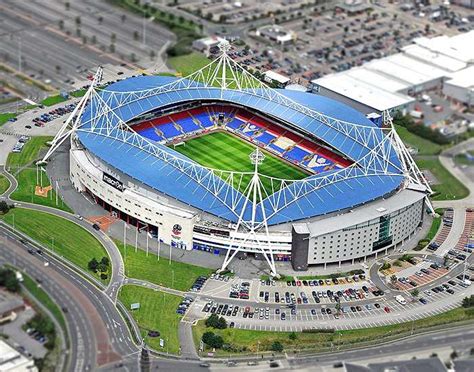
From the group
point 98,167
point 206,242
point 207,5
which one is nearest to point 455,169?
point 206,242

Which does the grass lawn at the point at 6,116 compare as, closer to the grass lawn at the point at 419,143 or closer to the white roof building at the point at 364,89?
the white roof building at the point at 364,89

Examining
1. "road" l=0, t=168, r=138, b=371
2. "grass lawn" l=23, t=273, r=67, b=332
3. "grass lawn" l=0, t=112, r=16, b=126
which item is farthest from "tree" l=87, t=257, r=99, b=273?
"grass lawn" l=0, t=112, r=16, b=126

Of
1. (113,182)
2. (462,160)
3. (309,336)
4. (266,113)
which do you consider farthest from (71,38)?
(309,336)

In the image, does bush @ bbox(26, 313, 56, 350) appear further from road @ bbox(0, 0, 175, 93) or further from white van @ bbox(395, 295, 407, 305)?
road @ bbox(0, 0, 175, 93)

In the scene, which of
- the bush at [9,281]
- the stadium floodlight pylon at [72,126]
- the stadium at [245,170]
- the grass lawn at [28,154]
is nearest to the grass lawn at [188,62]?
the stadium at [245,170]

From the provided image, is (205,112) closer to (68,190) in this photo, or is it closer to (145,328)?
(68,190)
